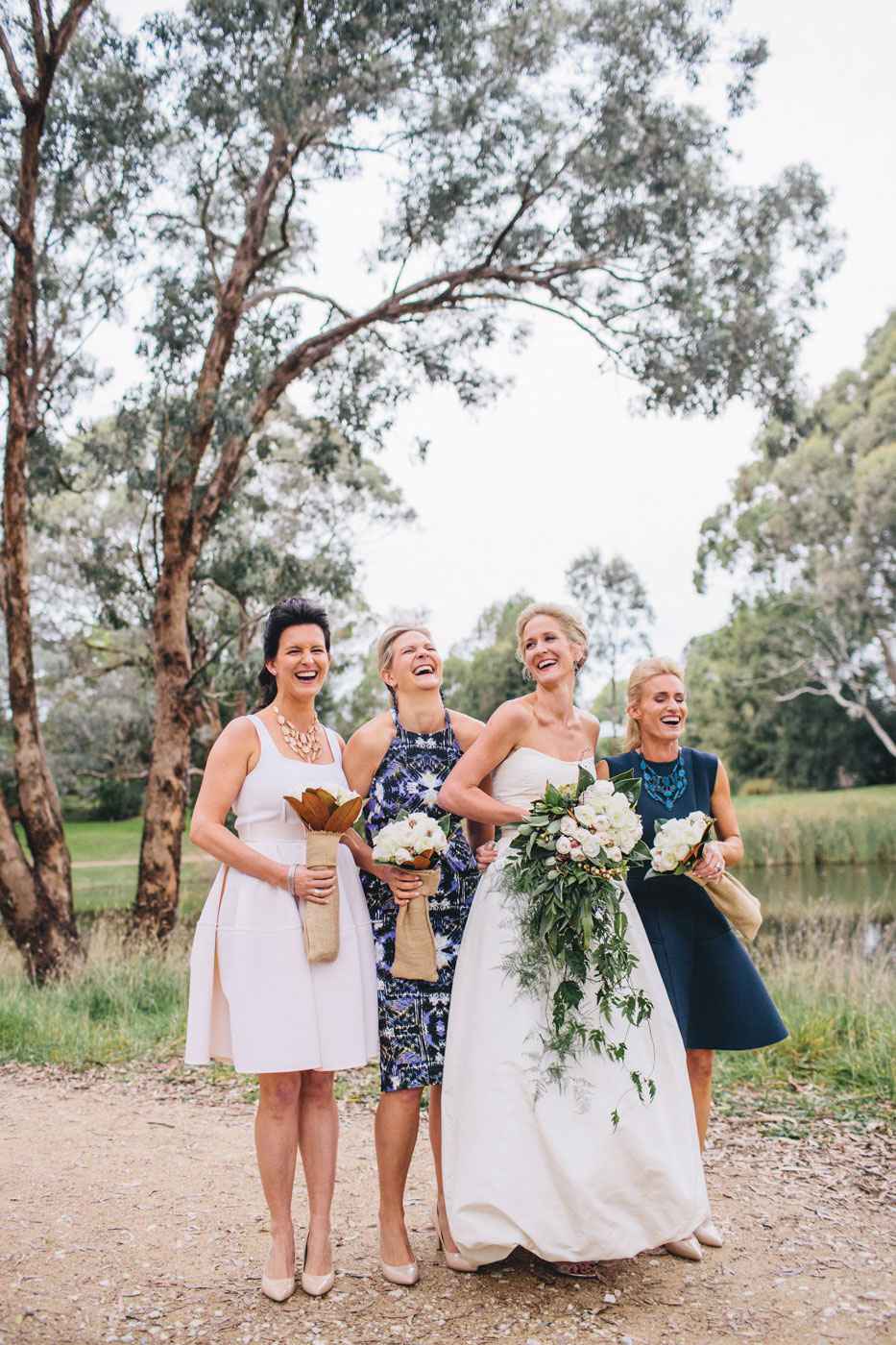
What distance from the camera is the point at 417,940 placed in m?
3.86

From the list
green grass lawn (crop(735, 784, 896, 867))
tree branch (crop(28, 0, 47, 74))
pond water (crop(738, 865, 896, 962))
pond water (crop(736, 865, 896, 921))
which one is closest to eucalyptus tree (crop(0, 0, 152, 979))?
tree branch (crop(28, 0, 47, 74))

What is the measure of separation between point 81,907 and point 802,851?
14.6 m

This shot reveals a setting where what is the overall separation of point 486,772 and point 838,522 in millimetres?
30007

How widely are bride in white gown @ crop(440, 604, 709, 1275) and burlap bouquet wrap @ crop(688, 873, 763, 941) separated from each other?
1.07 ft

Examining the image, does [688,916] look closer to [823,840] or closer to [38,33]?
[38,33]

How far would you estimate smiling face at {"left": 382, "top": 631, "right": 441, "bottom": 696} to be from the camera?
411 cm

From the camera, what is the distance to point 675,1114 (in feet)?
12.5

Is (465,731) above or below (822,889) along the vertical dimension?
above

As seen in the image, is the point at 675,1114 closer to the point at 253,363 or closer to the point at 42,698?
the point at 253,363

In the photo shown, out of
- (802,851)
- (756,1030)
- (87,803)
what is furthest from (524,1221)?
(87,803)

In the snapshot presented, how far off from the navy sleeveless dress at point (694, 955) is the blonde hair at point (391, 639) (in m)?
0.90

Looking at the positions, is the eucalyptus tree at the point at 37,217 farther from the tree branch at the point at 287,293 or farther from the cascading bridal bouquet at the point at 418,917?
the cascading bridal bouquet at the point at 418,917

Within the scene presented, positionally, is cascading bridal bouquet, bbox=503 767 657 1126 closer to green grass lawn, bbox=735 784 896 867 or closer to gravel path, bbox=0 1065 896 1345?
gravel path, bbox=0 1065 896 1345

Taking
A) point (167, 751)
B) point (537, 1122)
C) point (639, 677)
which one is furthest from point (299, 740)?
point (167, 751)
